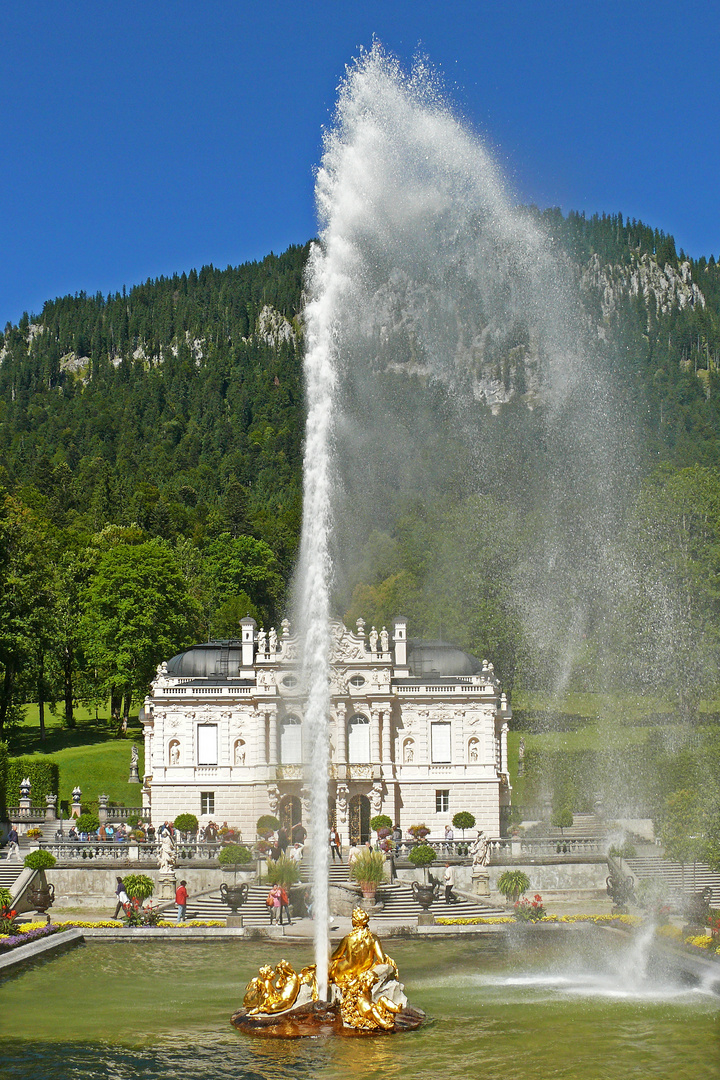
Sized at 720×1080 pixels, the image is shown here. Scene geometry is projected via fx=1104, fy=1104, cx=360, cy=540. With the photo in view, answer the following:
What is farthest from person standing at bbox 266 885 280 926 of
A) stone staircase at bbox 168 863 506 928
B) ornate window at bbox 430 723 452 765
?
ornate window at bbox 430 723 452 765

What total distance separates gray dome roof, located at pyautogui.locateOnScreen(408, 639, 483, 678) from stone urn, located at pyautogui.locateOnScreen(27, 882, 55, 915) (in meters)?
22.8

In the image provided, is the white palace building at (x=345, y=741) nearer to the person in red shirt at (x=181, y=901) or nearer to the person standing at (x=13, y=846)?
the person standing at (x=13, y=846)

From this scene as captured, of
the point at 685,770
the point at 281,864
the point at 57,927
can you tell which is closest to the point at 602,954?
the point at 281,864

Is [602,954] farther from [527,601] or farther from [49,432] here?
[49,432]

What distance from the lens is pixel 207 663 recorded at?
5797 centimetres

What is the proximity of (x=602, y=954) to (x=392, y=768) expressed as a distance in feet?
80.9

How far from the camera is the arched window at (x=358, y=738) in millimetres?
55281

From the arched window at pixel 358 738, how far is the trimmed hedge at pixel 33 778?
53.3 ft

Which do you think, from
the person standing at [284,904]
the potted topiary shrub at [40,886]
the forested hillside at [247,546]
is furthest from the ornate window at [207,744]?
the person standing at [284,904]

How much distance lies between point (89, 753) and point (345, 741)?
822 inches

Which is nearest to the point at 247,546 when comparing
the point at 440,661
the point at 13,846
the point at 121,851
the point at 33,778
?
the point at 33,778

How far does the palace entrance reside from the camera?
179ft

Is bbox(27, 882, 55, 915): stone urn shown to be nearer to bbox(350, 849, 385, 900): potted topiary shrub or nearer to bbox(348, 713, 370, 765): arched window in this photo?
bbox(350, 849, 385, 900): potted topiary shrub

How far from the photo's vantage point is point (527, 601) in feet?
248
